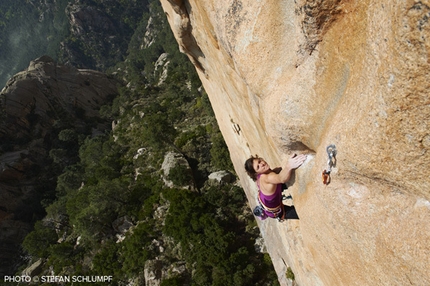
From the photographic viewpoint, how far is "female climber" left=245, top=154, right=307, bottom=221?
5.34m

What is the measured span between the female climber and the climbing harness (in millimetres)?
855

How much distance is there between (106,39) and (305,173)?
173666 millimetres

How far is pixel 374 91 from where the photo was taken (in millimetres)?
3311

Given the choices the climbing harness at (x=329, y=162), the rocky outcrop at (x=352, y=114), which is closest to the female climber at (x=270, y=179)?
the rocky outcrop at (x=352, y=114)

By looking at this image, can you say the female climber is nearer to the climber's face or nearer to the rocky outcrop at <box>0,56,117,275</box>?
the climber's face

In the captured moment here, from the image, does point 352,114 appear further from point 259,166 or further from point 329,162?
point 259,166

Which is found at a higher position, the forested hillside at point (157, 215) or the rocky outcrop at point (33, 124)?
the rocky outcrop at point (33, 124)

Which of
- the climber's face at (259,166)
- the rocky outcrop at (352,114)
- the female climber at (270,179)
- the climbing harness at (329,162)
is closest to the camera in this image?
the rocky outcrop at (352,114)

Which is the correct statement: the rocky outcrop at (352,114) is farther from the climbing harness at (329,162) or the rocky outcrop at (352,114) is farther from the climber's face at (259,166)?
the climber's face at (259,166)

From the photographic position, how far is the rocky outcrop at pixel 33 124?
169 feet

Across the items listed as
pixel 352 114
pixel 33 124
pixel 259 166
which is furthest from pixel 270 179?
pixel 33 124

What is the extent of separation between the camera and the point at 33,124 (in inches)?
2709

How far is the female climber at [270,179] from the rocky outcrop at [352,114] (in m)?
0.26

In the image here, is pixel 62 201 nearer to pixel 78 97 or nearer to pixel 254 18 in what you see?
pixel 78 97
